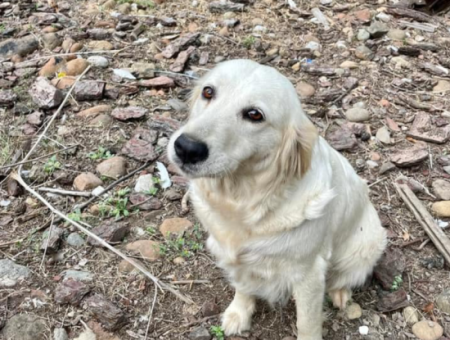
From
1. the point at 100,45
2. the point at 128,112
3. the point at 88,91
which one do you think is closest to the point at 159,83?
the point at 128,112

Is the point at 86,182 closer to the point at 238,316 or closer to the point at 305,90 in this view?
the point at 238,316

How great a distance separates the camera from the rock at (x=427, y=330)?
3033 mm

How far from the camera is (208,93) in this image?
96.9 inches

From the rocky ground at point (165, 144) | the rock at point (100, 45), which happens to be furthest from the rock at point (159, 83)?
the rock at point (100, 45)

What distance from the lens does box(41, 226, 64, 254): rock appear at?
334 centimetres

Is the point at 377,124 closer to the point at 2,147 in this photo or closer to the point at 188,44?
the point at 188,44

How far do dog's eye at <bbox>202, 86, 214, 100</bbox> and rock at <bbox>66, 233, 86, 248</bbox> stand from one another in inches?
61.1

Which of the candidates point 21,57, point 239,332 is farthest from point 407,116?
point 21,57

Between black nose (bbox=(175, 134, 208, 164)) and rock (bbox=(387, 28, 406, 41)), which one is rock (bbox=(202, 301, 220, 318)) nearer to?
black nose (bbox=(175, 134, 208, 164))

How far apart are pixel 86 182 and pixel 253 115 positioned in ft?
6.25

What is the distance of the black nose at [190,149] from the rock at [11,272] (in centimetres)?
165

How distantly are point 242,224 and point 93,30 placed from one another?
3.68 m

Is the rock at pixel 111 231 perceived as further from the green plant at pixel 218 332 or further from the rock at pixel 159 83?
the rock at pixel 159 83

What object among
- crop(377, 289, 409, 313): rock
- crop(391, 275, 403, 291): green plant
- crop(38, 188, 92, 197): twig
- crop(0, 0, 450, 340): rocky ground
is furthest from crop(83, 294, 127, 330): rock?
crop(391, 275, 403, 291): green plant
